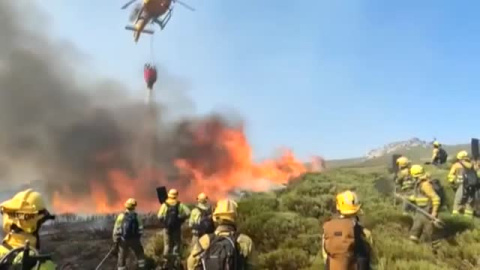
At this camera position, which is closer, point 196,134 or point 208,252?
point 208,252

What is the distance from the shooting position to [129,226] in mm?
14172

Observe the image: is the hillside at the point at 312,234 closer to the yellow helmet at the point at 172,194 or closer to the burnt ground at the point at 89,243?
the burnt ground at the point at 89,243

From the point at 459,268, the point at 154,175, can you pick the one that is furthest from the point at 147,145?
the point at 459,268

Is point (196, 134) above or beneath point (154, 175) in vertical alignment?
above

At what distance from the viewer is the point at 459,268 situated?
14.2 metres

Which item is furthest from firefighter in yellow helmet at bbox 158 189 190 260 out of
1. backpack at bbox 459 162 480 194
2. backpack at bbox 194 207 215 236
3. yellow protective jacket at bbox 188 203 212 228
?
backpack at bbox 459 162 480 194

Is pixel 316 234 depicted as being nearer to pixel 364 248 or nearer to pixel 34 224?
pixel 364 248

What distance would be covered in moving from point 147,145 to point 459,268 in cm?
4147

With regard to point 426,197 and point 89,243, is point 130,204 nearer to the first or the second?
point 426,197

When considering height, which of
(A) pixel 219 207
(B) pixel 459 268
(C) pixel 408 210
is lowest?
(B) pixel 459 268

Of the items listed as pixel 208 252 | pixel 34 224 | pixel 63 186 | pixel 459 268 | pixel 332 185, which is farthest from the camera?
pixel 63 186

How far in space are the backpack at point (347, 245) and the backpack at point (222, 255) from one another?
136 centimetres

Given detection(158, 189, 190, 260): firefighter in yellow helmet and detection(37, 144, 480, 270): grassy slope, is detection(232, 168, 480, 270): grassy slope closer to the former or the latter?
detection(37, 144, 480, 270): grassy slope

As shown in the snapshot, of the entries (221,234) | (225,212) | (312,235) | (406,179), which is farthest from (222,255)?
(312,235)
